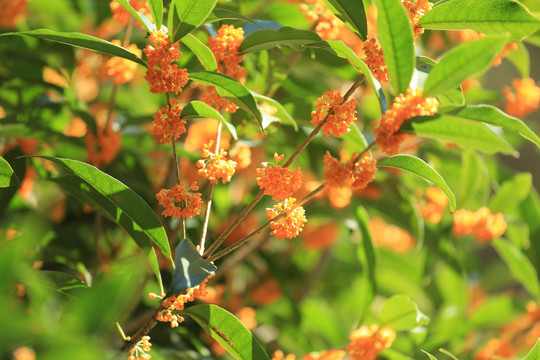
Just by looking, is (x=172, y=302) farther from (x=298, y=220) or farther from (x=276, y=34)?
(x=276, y=34)

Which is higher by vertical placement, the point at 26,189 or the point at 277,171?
the point at 277,171

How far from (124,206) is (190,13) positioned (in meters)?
0.28

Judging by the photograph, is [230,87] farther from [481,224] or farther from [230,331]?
[481,224]

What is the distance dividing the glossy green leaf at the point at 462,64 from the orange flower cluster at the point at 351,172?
12 centimetres

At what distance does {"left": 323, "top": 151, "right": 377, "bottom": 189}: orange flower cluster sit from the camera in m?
0.76

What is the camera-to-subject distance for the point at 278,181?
0.76 m

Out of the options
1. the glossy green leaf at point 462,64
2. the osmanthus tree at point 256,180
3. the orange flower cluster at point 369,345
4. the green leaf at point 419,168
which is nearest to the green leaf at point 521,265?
the osmanthus tree at point 256,180

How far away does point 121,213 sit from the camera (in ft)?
2.72

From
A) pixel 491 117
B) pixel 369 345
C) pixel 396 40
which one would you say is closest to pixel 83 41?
Result: pixel 396 40

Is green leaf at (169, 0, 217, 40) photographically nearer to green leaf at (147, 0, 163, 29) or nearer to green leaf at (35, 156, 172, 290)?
green leaf at (147, 0, 163, 29)

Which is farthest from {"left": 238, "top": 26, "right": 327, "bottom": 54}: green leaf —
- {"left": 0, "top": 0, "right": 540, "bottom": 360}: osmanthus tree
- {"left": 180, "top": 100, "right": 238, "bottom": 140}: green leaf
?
{"left": 180, "top": 100, "right": 238, "bottom": 140}: green leaf

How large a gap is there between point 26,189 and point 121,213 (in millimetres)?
540

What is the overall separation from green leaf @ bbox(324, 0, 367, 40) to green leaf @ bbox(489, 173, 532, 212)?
31.6 inches

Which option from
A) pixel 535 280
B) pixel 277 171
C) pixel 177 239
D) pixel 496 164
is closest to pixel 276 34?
pixel 277 171
